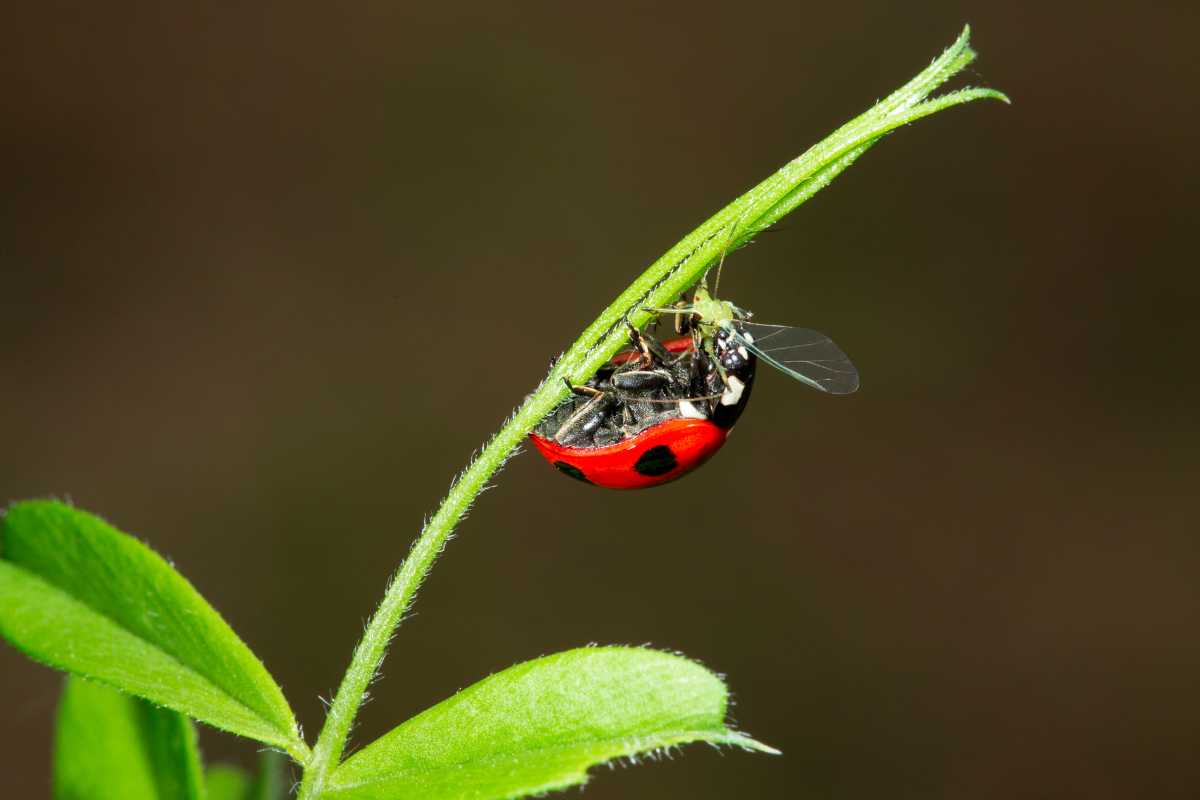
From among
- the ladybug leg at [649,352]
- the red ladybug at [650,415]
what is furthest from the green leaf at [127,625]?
the ladybug leg at [649,352]

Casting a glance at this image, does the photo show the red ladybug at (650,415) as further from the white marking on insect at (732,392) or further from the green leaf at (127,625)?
the green leaf at (127,625)

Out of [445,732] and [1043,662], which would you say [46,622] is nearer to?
[445,732]

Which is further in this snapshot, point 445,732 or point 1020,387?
point 1020,387

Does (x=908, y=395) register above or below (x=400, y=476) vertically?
above

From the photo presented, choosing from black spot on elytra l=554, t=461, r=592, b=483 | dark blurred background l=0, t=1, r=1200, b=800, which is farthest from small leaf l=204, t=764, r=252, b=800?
dark blurred background l=0, t=1, r=1200, b=800

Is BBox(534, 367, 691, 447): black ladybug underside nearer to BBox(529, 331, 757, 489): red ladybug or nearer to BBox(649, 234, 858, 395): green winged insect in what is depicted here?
BBox(529, 331, 757, 489): red ladybug

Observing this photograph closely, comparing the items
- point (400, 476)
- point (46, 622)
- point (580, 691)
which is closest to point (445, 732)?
point (580, 691)

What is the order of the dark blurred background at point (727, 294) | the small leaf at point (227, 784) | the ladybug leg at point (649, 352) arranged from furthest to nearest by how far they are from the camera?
the dark blurred background at point (727, 294) < the ladybug leg at point (649, 352) < the small leaf at point (227, 784)

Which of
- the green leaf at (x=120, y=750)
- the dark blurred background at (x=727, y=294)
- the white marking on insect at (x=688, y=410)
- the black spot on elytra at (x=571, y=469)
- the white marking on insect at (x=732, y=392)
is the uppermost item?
the dark blurred background at (x=727, y=294)
